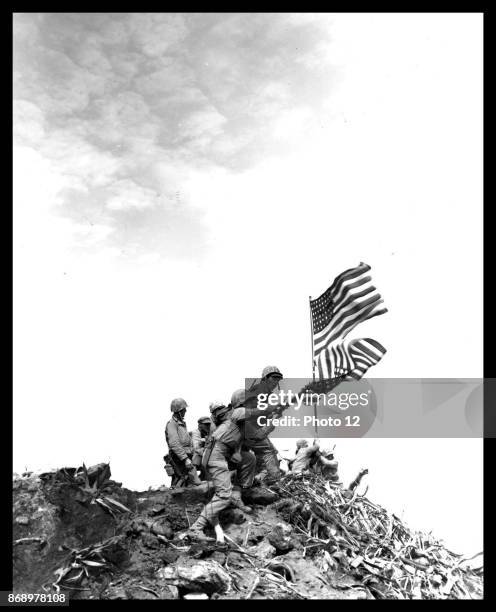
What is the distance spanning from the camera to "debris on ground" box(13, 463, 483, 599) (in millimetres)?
6609

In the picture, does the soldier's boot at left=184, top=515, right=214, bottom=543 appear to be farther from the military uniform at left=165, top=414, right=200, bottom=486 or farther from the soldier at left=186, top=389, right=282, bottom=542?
the military uniform at left=165, top=414, right=200, bottom=486

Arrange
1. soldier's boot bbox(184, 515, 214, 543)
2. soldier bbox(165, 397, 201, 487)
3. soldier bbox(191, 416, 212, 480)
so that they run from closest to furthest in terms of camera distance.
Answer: soldier's boot bbox(184, 515, 214, 543) < soldier bbox(165, 397, 201, 487) < soldier bbox(191, 416, 212, 480)

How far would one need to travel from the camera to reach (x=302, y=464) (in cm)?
1060

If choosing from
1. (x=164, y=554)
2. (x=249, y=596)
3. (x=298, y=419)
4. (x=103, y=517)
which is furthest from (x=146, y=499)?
(x=298, y=419)

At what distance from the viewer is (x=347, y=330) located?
10523mm

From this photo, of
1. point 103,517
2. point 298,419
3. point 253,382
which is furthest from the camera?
point 298,419

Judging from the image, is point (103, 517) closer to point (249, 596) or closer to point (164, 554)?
point (164, 554)

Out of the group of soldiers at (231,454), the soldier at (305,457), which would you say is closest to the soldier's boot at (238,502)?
the group of soldiers at (231,454)

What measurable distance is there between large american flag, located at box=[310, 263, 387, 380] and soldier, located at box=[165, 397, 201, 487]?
10.6 feet

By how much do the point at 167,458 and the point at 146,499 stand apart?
2.06 meters

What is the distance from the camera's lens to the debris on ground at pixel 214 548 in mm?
6609

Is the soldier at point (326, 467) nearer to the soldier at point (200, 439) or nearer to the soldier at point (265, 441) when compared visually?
the soldier at point (265, 441)

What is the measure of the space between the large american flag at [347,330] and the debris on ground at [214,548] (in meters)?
2.60

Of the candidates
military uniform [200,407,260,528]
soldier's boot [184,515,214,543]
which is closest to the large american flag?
military uniform [200,407,260,528]
